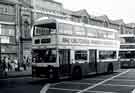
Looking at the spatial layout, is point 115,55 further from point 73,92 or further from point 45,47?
Answer: point 73,92

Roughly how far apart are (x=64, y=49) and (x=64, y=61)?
0.85 metres

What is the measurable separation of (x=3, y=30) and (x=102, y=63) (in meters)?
16.8

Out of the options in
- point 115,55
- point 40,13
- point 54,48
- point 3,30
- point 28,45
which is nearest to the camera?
point 54,48

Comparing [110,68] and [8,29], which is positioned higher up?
[8,29]

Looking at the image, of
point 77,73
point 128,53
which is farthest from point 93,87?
point 128,53

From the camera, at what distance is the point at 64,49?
17.7m

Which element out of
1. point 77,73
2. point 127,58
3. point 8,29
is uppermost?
point 8,29

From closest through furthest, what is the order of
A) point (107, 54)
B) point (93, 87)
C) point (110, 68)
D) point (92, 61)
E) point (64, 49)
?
point (93, 87) < point (64, 49) < point (92, 61) < point (107, 54) < point (110, 68)

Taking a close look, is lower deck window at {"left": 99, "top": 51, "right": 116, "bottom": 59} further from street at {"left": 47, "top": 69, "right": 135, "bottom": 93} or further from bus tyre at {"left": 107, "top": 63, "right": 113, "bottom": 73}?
street at {"left": 47, "top": 69, "right": 135, "bottom": 93}

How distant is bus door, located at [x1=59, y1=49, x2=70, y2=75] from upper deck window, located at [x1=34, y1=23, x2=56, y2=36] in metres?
1.52

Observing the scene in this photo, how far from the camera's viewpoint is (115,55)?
2503cm

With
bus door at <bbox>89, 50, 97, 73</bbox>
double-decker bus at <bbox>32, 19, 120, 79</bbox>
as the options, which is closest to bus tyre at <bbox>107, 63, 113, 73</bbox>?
double-decker bus at <bbox>32, 19, 120, 79</bbox>

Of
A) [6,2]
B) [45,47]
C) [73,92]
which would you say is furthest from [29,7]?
[73,92]

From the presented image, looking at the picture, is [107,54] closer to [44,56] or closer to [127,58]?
[44,56]
